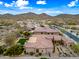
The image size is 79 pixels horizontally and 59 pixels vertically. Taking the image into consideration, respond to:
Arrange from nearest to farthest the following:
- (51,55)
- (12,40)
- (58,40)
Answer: (51,55), (12,40), (58,40)

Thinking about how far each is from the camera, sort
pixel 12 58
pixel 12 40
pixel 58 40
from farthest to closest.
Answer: pixel 58 40
pixel 12 40
pixel 12 58

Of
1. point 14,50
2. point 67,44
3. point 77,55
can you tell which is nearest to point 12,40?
point 14,50

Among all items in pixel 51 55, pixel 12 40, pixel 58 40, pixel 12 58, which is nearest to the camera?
pixel 12 58

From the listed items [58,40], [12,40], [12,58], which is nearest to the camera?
[12,58]

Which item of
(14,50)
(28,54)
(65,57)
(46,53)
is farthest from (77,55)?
(14,50)

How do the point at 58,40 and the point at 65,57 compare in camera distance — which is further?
the point at 58,40

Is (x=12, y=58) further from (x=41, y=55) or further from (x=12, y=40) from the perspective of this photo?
(x=12, y=40)

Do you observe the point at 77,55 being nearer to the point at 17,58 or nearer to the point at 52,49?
the point at 52,49

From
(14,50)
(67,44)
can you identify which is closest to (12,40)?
(14,50)

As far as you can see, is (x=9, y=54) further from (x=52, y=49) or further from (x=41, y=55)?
(x=52, y=49)

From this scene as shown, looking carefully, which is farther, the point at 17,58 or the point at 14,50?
the point at 14,50
